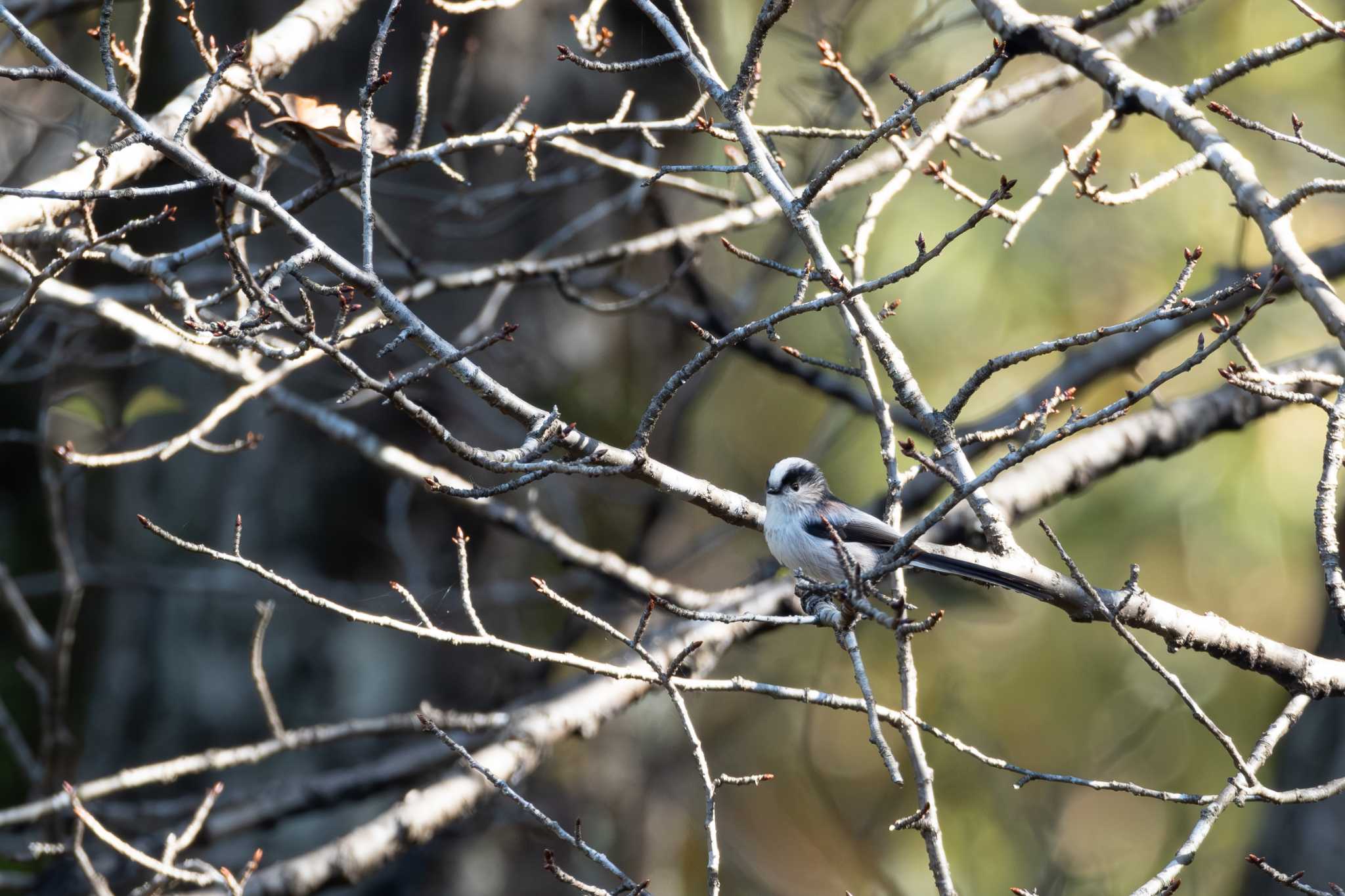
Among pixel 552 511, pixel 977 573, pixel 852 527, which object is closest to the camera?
pixel 977 573

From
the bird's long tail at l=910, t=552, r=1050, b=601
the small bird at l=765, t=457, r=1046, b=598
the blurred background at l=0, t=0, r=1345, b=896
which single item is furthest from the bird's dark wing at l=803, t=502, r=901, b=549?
the blurred background at l=0, t=0, r=1345, b=896

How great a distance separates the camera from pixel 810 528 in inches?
133

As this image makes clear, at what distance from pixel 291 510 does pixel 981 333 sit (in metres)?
5.87

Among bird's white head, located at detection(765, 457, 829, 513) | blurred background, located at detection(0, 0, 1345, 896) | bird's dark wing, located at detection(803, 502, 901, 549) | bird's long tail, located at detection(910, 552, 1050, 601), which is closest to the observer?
bird's long tail, located at detection(910, 552, 1050, 601)

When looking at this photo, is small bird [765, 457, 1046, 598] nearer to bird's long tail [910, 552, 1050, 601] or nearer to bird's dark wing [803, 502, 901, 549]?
bird's dark wing [803, 502, 901, 549]

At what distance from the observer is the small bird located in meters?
3.17

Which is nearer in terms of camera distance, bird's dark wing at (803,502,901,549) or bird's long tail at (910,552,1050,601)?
bird's long tail at (910,552,1050,601)

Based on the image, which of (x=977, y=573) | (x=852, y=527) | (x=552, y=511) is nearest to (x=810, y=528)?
(x=852, y=527)

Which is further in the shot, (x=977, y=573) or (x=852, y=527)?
(x=852, y=527)

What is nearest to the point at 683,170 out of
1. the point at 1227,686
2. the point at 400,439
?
the point at 400,439

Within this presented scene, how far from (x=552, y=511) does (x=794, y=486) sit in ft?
6.18

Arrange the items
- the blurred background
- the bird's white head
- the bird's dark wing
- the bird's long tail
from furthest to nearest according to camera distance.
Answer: the blurred background, the bird's white head, the bird's dark wing, the bird's long tail

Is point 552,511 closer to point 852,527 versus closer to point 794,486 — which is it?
point 794,486

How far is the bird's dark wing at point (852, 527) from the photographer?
10.3ft
